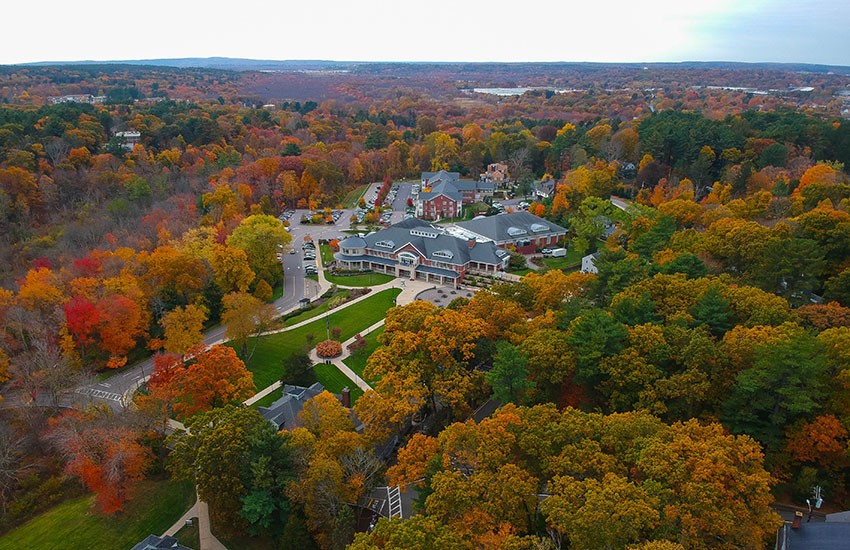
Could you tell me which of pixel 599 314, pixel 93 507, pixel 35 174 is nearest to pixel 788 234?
pixel 599 314

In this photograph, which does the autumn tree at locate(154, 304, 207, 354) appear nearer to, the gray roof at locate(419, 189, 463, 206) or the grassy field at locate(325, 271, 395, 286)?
the grassy field at locate(325, 271, 395, 286)

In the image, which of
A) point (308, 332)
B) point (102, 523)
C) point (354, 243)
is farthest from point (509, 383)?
point (354, 243)

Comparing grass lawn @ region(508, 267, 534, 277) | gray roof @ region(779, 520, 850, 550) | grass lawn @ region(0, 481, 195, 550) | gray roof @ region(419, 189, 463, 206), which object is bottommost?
grass lawn @ region(0, 481, 195, 550)

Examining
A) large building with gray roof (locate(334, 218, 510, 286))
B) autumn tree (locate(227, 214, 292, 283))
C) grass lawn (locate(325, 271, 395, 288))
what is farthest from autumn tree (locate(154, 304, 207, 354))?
large building with gray roof (locate(334, 218, 510, 286))

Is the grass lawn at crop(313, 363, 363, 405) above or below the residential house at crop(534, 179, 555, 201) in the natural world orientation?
below

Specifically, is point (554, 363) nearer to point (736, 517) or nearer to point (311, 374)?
point (736, 517)

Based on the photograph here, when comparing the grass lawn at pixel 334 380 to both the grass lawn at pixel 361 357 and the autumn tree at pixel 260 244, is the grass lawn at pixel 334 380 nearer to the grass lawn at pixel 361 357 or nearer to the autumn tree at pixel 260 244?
the grass lawn at pixel 361 357
